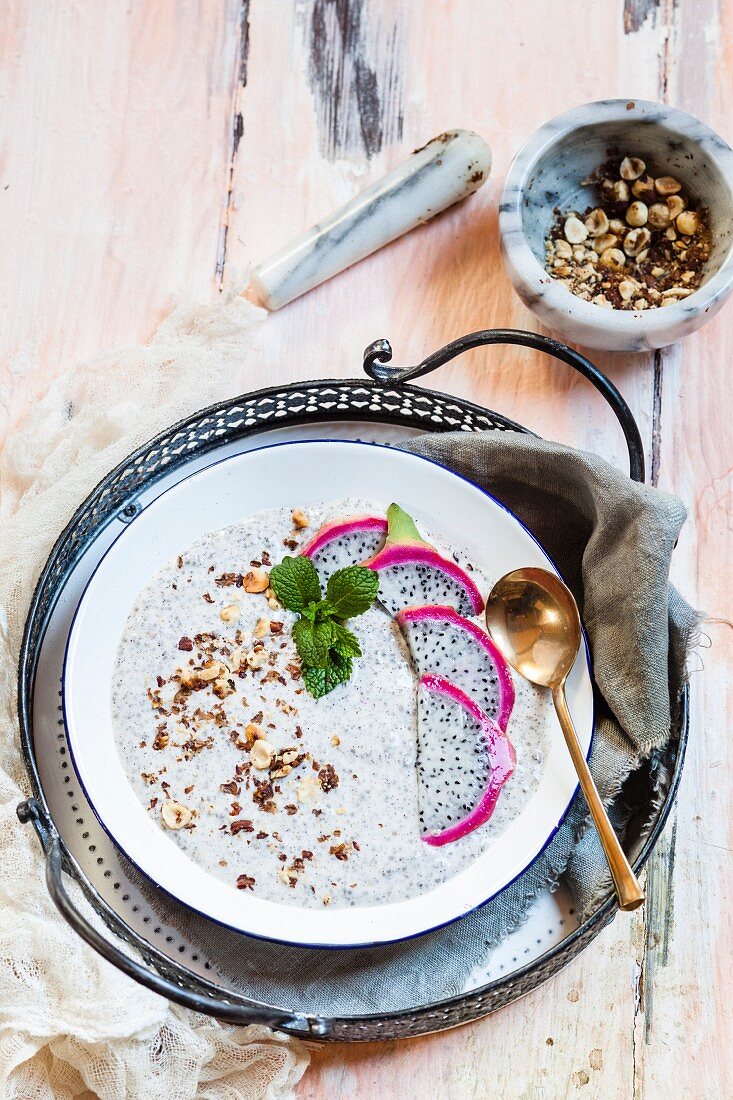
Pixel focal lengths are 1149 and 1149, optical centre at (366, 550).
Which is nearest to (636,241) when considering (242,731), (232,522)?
(232,522)

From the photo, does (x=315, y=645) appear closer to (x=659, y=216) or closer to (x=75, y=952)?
(x=75, y=952)

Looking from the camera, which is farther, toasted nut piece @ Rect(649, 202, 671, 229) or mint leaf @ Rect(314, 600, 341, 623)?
toasted nut piece @ Rect(649, 202, 671, 229)

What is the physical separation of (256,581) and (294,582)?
6 centimetres

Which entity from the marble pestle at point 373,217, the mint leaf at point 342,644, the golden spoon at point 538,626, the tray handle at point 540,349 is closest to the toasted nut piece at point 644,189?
the marble pestle at point 373,217

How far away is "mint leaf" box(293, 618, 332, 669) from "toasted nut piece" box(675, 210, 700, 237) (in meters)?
0.95

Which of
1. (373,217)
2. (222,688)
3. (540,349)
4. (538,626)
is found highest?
(373,217)

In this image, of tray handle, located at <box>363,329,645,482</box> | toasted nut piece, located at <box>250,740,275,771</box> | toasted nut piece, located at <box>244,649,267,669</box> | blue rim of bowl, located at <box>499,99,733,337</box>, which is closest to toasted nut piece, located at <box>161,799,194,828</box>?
toasted nut piece, located at <box>250,740,275,771</box>

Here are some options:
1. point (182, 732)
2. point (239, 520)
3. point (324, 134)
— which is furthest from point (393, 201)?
point (182, 732)

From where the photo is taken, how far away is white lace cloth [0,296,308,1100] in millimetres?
1496

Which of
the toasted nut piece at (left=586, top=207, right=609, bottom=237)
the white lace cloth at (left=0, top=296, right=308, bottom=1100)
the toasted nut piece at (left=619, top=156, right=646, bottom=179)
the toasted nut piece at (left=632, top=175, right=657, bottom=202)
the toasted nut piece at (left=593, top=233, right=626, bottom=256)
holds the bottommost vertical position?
the white lace cloth at (left=0, top=296, right=308, bottom=1100)

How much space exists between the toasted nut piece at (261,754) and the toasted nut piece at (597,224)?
105 centimetres

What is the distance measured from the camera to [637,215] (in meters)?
1.98

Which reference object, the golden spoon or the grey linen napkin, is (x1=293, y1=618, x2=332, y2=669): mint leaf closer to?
the golden spoon

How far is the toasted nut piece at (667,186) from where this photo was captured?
199 centimetres
